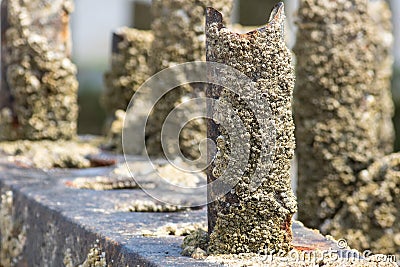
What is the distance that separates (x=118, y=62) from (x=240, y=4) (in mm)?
6121

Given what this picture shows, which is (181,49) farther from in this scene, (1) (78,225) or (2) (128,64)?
(1) (78,225)

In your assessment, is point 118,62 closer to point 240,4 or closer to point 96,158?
point 96,158

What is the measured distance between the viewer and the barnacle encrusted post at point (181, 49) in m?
5.37

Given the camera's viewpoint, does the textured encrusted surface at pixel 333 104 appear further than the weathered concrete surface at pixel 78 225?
Yes

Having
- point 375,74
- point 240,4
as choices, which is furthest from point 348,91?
point 240,4

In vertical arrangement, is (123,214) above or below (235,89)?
below

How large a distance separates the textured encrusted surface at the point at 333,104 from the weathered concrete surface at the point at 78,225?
1314 millimetres

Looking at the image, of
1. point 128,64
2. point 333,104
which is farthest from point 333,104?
point 128,64

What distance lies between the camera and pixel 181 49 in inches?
215

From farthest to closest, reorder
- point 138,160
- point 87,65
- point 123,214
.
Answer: point 87,65 → point 138,160 → point 123,214

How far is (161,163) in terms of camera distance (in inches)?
202

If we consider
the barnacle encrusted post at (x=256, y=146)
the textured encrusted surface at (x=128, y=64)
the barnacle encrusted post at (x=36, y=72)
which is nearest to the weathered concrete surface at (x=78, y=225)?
the barnacle encrusted post at (x=256, y=146)

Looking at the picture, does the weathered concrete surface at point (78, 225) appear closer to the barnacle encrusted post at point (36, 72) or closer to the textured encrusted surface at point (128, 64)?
the barnacle encrusted post at point (36, 72)

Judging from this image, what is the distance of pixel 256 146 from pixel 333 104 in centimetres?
233
